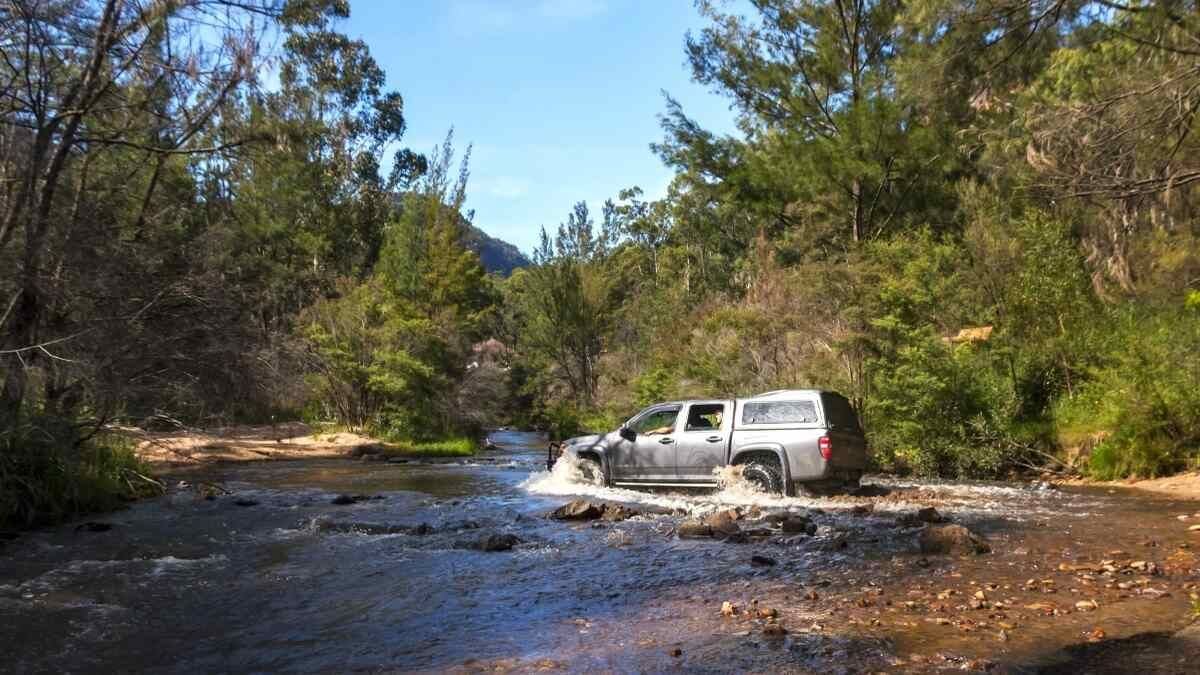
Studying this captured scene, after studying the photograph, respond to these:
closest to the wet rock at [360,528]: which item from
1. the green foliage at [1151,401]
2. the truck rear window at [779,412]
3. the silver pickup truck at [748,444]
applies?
the silver pickup truck at [748,444]

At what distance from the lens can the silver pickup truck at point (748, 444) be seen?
1192 cm

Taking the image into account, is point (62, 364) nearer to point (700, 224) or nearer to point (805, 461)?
point (805, 461)

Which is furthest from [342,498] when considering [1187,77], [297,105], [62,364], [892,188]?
[892,188]

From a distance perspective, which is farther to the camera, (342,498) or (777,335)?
(777,335)

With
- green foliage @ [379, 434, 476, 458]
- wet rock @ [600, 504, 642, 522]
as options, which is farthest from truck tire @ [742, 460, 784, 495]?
green foliage @ [379, 434, 476, 458]

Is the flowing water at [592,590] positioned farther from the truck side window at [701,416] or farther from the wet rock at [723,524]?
the truck side window at [701,416]

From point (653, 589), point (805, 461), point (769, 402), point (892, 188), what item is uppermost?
point (892, 188)

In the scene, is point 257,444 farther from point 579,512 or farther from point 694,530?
point 694,530

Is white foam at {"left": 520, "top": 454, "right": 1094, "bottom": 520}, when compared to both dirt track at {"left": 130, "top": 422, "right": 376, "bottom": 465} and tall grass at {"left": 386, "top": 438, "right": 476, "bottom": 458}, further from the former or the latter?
tall grass at {"left": 386, "top": 438, "right": 476, "bottom": 458}

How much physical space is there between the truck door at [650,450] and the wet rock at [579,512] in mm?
2120

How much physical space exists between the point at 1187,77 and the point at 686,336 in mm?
17774

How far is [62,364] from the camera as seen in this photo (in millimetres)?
10352

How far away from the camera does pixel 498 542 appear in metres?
9.27

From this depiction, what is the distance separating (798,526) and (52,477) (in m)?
10.3
